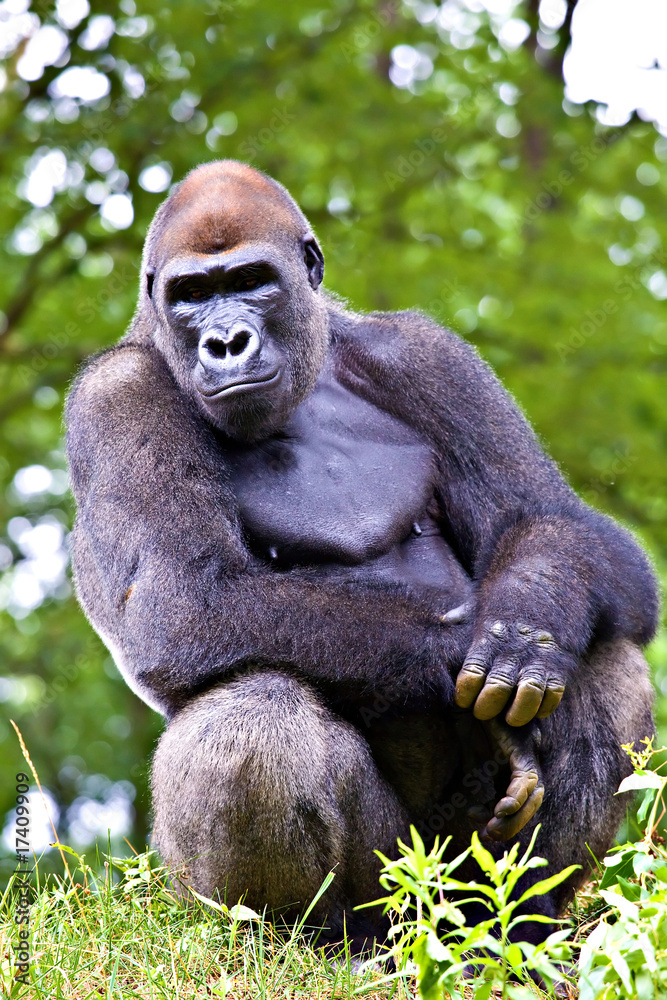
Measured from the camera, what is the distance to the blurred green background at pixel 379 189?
24.5ft

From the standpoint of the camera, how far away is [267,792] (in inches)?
111

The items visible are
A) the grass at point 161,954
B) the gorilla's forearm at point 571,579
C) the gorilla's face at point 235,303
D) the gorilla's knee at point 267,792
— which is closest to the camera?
the grass at point 161,954

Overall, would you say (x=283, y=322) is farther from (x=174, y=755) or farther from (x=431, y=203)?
(x=431, y=203)

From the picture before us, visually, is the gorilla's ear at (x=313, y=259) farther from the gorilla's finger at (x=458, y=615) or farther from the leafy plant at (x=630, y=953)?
the leafy plant at (x=630, y=953)

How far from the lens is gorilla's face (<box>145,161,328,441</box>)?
323 cm

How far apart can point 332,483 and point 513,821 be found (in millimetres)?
1132

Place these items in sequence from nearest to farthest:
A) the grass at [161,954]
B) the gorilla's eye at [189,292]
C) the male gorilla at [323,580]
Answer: the grass at [161,954], the male gorilla at [323,580], the gorilla's eye at [189,292]

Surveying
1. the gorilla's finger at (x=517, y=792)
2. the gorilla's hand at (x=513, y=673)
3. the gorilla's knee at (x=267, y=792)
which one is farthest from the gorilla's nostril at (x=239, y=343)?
the gorilla's finger at (x=517, y=792)

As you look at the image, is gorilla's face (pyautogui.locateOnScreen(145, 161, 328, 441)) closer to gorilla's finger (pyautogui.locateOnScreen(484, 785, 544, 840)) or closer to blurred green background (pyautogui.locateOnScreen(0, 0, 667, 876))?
gorilla's finger (pyautogui.locateOnScreen(484, 785, 544, 840))

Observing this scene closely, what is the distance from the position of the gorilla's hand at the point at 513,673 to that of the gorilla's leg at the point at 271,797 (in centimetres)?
36

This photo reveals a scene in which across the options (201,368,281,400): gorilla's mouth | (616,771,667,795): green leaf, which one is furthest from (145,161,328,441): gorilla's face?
(616,771,667,795): green leaf

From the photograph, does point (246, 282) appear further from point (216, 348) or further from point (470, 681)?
point (470, 681)

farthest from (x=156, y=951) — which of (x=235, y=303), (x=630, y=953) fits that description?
(x=235, y=303)

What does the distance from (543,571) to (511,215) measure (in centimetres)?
853
